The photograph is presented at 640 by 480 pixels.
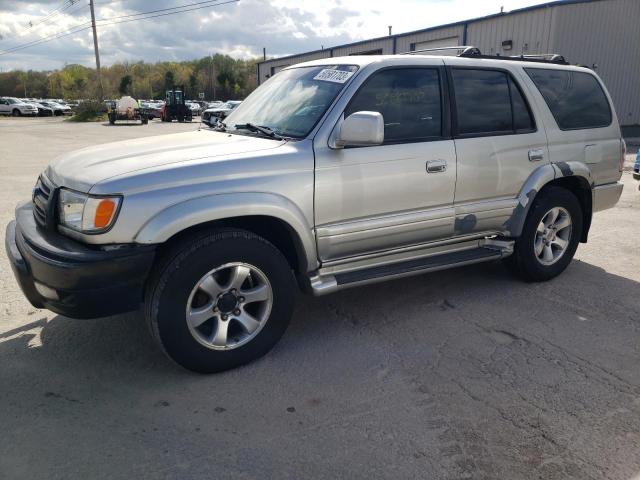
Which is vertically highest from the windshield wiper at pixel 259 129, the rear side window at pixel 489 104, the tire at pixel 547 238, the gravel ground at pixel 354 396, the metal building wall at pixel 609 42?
the metal building wall at pixel 609 42

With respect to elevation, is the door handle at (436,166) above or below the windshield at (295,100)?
below

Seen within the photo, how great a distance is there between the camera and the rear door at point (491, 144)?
161 inches

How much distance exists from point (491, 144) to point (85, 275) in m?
3.05

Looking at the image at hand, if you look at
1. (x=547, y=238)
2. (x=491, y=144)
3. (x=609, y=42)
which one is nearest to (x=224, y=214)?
(x=491, y=144)

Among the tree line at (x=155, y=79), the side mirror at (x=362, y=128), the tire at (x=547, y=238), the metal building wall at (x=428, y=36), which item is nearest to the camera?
the side mirror at (x=362, y=128)

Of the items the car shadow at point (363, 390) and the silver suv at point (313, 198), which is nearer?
the car shadow at point (363, 390)

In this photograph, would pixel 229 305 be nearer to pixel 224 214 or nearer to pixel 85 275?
pixel 224 214

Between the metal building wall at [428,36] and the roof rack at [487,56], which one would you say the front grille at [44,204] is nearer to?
the roof rack at [487,56]

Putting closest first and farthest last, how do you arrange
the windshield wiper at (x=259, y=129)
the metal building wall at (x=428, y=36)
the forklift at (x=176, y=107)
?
the windshield wiper at (x=259, y=129) → the metal building wall at (x=428, y=36) → the forklift at (x=176, y=107)

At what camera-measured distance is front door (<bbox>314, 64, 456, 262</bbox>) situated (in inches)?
138

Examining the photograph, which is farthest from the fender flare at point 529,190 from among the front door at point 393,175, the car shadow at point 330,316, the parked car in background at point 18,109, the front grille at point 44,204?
the parked car in background at point 18,109

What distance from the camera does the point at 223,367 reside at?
326cm

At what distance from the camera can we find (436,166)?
3.88m

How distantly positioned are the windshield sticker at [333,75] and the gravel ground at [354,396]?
5.69 ft
